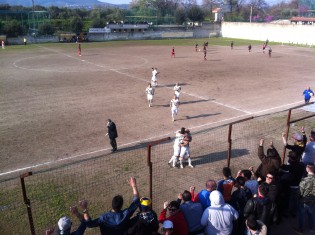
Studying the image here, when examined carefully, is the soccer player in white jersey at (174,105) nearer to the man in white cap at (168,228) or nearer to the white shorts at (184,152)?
the white shorts at (184,152)

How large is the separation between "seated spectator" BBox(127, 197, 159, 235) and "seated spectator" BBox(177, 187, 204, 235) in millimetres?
733

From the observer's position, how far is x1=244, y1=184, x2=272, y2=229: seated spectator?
612 cm

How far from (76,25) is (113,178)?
5756cm

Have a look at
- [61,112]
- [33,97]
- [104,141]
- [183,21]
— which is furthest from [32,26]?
[104,141]

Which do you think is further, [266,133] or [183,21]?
[183,21]

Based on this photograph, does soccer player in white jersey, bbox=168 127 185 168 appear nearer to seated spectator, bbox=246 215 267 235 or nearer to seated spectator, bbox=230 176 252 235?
seated spectator, bbox=230 176 252 235

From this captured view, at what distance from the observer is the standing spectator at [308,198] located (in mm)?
6918

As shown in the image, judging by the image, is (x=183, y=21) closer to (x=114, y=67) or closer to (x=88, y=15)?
(x=88, y=15)

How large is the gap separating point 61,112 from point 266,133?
11405 millimetres

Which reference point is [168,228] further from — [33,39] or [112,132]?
[33,39]

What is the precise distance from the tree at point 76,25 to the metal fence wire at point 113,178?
54.4m

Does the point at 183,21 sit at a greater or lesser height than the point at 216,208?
greater

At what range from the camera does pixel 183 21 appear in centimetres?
7650

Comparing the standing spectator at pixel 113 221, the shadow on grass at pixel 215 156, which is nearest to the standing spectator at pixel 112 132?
the shadow on grass at pixel 215 156
